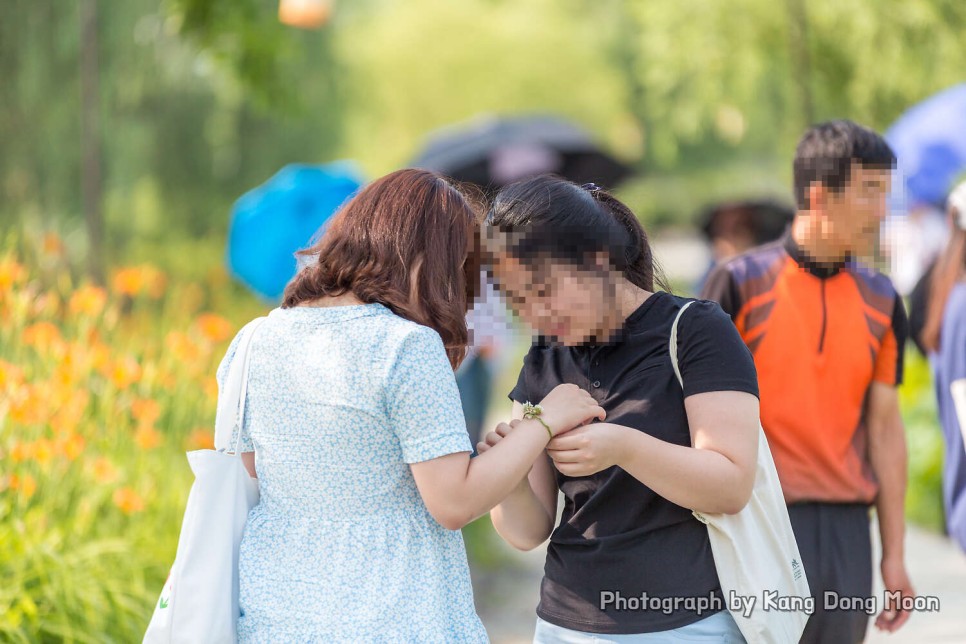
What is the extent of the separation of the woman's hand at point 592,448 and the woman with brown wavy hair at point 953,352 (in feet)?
4.79

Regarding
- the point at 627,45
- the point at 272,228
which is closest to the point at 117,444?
the point at 272,228

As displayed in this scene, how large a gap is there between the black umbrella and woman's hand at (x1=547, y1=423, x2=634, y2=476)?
9.26m

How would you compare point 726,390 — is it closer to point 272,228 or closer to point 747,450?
point 747,450

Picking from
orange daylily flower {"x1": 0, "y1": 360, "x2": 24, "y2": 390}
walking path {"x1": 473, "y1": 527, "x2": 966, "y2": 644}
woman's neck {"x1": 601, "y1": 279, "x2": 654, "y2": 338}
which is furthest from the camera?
walking path {"x1": 473, "y1": 527, "x2": 966, "y2": 644}

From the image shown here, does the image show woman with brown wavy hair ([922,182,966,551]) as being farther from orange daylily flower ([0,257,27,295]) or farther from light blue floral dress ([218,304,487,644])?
orange daylily flower ([0,257,27,295])

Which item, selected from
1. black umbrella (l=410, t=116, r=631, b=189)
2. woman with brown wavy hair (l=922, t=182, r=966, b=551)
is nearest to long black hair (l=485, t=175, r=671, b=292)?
woman with brown wavy hair (l=922, t=182, r=966, b=551)

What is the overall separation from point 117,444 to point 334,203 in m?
2.65

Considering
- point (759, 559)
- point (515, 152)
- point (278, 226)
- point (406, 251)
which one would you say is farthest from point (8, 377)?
point (515, 152)

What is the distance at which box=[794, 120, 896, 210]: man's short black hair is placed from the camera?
2.76m

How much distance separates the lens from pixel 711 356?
196cm

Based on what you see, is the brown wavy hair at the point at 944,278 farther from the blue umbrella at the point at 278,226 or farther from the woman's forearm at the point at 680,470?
the blue umbrella at the point at 278,226

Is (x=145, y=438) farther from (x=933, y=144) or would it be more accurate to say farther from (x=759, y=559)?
(x=933, y=144)

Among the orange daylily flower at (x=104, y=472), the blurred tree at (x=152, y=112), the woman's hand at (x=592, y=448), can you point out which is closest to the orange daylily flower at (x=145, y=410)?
the orange daylily flower at (x=104, y=472)

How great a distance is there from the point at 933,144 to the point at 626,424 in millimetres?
6491
